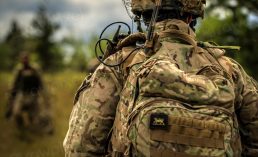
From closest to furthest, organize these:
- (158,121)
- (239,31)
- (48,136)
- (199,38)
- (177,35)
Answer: (158,121) → (177,35) → (199,38) → (239,31) → (48,136)

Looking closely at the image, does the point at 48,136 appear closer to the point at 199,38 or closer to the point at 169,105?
the point at 199,38

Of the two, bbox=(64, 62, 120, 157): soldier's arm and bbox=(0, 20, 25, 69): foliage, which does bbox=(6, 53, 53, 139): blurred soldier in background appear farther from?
bbox=(0, 20, 25, 69): foliage

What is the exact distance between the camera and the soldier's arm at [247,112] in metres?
3.94

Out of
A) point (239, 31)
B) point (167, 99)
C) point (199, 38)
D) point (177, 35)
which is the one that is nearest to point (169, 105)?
point (167, 99)

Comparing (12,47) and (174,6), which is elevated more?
(12,47)

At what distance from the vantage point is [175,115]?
136 inches

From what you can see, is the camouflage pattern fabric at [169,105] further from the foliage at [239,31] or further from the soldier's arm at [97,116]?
the foliage at [239,31]

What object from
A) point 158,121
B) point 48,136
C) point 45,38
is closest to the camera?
point 158,121

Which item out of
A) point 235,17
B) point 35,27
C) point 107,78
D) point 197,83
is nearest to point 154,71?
point 197,83

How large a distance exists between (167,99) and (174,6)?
0.70 m

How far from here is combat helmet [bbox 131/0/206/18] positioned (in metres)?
3.91

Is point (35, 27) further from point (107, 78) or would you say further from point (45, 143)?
point (107, 78)

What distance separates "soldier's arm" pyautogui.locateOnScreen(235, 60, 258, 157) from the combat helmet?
1.47 feet

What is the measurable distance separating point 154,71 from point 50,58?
1238 inches
